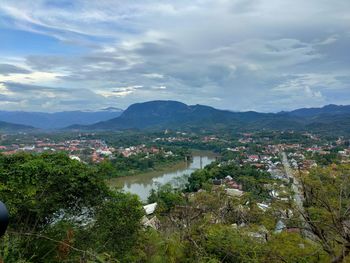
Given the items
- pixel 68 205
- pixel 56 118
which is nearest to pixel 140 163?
pixel 68 205

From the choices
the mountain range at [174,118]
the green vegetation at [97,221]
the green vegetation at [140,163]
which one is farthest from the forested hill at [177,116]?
the green vegetation at [97,221]

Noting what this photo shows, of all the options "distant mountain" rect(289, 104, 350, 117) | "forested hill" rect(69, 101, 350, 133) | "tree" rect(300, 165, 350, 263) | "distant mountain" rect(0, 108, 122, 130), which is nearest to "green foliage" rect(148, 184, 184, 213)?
"tree" rect(300, 165, 350, 263)

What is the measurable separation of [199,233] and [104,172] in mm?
1646

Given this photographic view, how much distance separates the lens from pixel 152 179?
20891 millimetres

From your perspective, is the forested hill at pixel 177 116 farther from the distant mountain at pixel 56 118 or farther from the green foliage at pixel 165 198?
the green foliage at pixel 165 198

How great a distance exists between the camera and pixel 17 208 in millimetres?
4348

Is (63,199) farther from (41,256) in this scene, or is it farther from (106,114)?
(106,114)

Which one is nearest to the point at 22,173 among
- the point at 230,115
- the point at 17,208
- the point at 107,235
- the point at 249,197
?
the point at 17,208

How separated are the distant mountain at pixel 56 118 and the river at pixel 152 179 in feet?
351

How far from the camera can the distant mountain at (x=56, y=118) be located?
134 metres

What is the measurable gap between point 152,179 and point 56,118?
140 metres

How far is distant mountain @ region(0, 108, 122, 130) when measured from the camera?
134m

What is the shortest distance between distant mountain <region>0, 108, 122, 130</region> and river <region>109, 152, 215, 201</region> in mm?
106844

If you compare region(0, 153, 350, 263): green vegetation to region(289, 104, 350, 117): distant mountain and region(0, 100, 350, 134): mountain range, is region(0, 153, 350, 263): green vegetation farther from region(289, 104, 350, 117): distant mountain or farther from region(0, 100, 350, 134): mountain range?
region(289, 104, 350, 117): distant mountain
